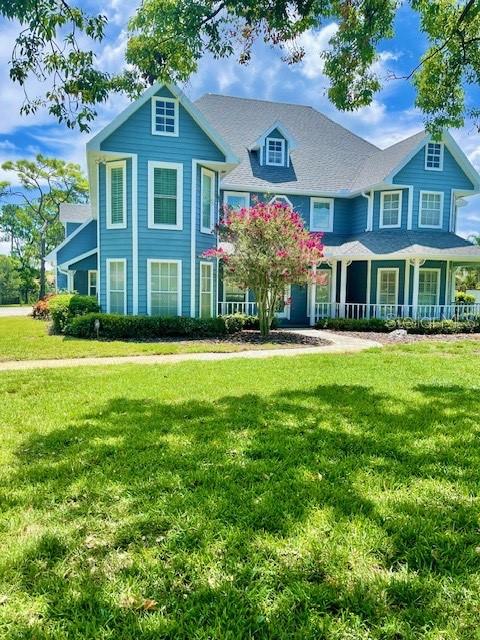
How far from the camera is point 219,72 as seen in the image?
1027 centimetres

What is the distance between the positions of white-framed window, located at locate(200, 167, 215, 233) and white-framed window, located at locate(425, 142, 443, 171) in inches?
404

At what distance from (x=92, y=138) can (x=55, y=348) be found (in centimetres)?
737

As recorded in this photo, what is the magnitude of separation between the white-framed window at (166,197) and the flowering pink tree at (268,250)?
7.23 ft

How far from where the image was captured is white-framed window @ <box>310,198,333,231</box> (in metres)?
20.6

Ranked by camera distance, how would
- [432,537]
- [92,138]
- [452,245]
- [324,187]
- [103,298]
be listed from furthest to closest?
[324,187]
[452,245]
[103,298]
[92,138]
[432,537]

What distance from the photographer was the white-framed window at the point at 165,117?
14961mm

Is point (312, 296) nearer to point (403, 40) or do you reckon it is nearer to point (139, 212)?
point (139, 212)

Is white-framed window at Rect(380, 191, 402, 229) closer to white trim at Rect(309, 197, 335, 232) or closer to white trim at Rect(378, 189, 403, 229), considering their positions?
white trim at Rect(378, 189, 403, 229)

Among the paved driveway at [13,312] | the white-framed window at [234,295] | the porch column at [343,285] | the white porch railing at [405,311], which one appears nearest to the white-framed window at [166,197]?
the white-framed window at [234,295]

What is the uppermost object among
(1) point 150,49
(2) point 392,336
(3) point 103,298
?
(1) point 150,49

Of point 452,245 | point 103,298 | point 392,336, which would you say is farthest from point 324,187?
point 103,298

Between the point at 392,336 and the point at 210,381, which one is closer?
the point at 210,381

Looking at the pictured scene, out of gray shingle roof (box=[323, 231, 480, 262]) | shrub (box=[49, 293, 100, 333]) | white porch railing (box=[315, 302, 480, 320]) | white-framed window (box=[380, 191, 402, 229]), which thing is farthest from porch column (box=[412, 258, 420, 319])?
shrub (box=[49, 293, 100, 333])

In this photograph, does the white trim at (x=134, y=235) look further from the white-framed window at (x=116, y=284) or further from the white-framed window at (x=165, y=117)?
the white-framed window at (x=165, y=117)
